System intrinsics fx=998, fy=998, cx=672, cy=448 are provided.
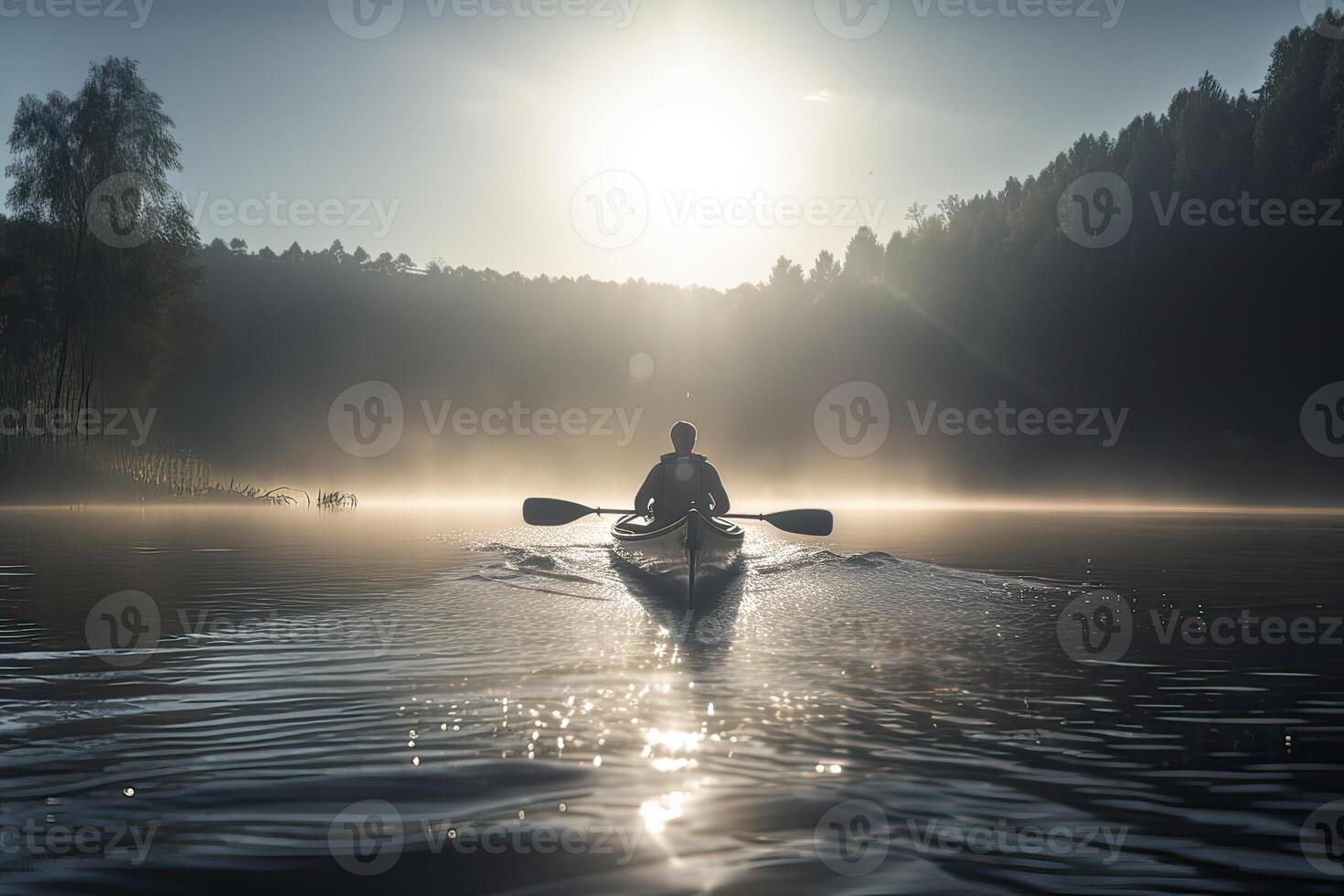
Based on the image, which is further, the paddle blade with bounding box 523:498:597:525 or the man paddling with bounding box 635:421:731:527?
the paddle blade with bounding box 523:498:597:525

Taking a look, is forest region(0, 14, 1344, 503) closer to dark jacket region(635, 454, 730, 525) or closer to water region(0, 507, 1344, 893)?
dark jacket region(635, 454, 730, 525)

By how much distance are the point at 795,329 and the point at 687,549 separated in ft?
201

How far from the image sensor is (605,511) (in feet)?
40.0

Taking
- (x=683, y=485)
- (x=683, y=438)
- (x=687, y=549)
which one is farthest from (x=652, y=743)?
(x=683, y=438)

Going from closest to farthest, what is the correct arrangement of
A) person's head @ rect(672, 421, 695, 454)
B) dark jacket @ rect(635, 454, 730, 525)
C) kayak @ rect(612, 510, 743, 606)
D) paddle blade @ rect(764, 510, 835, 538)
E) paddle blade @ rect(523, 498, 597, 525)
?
kayak @ rect(612, 510, 743, 606), paddle blade @ rect(764, 510, 835, 538), dark jacket @ rect(635, 454, 730, 525), paddle blade @ rect(523, 498, 597, 525), person's head @ rect(672, 421, 695, 454)

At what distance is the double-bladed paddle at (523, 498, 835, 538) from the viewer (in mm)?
11227

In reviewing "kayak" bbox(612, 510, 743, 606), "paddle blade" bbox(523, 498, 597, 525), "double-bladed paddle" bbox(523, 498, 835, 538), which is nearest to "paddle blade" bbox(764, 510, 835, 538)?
"double-bladed paddle" bbox(523, 498, 835, 538)

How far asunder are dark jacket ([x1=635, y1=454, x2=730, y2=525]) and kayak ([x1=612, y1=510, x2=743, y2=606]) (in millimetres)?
617

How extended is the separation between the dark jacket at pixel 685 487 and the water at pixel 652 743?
→ 2.15 metres

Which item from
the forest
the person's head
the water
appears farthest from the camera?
the forest

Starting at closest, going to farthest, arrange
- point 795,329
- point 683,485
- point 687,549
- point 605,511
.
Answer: point 687,549, point 683,485, point 605,511, point 795,329

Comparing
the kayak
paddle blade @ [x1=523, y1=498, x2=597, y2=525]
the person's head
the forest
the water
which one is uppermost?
the forest

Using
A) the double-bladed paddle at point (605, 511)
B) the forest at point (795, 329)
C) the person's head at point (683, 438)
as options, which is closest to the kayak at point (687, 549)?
the double-bladed paddle at point (605, 511)

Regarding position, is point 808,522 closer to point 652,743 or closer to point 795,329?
point 652,743
